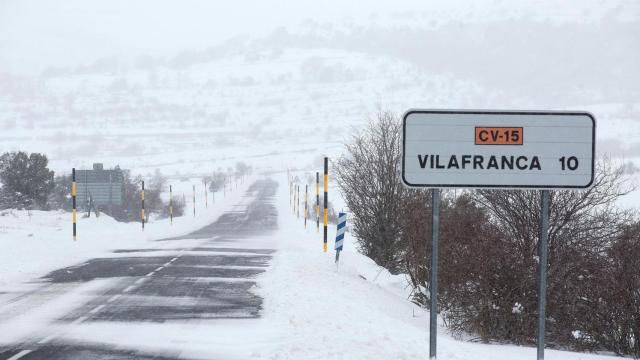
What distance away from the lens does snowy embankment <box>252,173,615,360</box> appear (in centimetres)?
779

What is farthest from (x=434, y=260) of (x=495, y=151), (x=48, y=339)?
(x=48, y=339)

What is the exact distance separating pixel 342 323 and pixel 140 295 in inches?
176

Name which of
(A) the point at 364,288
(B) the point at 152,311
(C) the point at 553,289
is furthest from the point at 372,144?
(B) the point at 152,311

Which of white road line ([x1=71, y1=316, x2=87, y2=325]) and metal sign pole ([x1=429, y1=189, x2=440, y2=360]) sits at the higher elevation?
Result: metal sign pole ([x1=429, y1=189, x2=440, y2=360])

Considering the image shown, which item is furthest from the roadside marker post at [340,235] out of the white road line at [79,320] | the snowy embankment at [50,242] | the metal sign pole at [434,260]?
the metal sign pole at [434,260]

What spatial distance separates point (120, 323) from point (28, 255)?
37.0 ft

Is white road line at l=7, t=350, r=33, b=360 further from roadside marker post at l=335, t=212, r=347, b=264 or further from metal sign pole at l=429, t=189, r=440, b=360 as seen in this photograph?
roadside marker post at l=335, t=212, r=347, b=264

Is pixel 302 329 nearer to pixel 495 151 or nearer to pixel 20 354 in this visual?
pixel 20 354

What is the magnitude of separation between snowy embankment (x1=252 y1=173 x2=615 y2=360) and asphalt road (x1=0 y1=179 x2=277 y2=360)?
66 centimetres

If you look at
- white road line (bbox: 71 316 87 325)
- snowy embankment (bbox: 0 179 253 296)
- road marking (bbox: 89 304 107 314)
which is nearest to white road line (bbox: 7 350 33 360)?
white road line (bbox: 71 316 87 325)

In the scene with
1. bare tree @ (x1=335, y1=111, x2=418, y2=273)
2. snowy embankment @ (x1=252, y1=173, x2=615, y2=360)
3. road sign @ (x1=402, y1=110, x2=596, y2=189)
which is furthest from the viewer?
bare tree @ (x1=335, y1=111, x2=418, y2=273)

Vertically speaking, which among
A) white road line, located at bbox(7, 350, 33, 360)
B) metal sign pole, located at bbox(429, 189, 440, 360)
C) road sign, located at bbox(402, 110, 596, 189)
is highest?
road sign, located at bbox(402, 110, 596, 189)

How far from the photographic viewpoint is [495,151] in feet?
21.1

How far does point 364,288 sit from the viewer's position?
1478 cm
